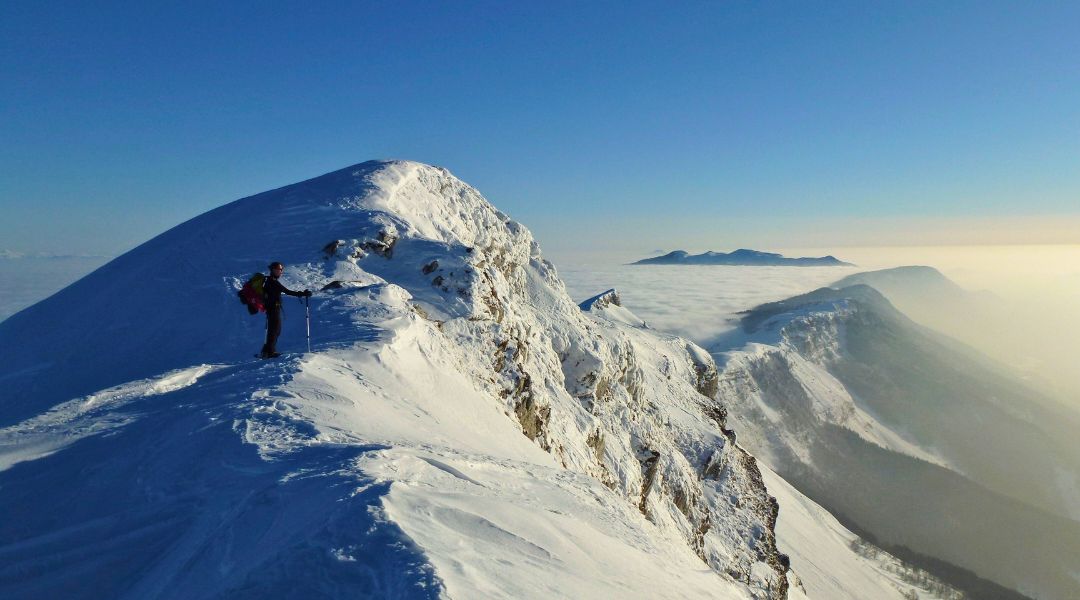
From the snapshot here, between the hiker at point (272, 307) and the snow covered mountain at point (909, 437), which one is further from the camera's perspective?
the snow covered mountain at point (909, 437)

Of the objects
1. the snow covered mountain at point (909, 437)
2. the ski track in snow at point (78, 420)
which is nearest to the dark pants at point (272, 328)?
the ski track in snow at point (78, 420)

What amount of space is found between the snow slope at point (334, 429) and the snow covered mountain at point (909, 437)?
308ft

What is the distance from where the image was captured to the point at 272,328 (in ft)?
39.1

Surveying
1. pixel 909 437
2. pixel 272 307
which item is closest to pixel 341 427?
pixel 272 307

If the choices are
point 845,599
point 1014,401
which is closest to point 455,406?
point 845,599

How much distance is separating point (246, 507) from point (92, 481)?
2.97 m

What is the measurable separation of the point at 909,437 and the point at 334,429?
15868 cm

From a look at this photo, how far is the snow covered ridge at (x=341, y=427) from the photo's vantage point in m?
5.27

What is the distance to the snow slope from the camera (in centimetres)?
523

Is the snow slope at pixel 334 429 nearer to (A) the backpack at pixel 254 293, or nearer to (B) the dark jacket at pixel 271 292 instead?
(B) the dark jacket at pixel 271 292

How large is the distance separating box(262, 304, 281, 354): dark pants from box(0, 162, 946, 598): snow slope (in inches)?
33.4

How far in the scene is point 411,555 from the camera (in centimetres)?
464

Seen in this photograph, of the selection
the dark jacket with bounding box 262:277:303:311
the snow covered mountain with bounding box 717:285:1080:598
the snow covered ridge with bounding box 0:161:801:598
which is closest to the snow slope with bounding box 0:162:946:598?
the snow covered ridge with bounding box 0:161:801:598

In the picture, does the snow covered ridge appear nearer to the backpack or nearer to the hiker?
the hiker
